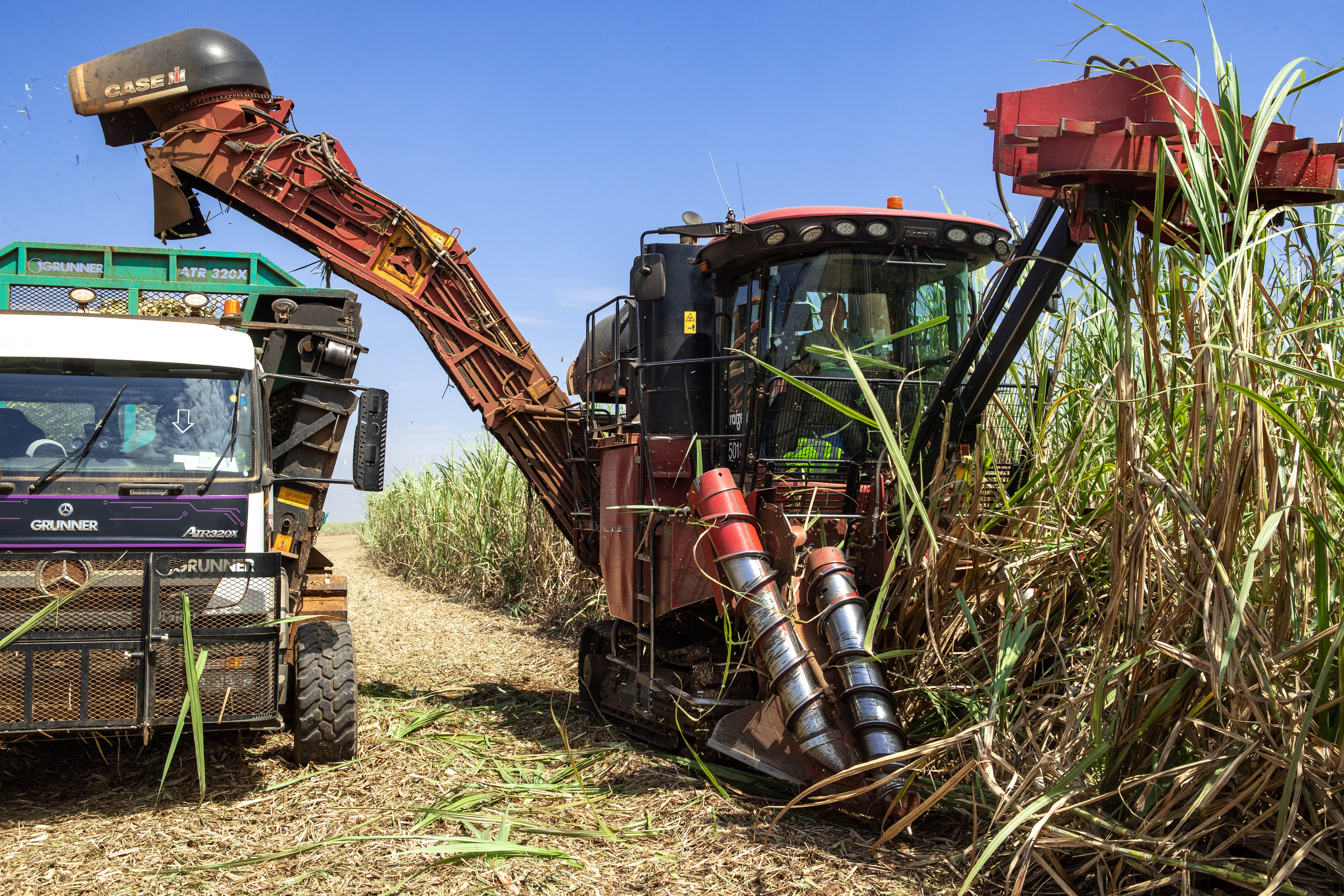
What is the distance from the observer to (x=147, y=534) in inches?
197

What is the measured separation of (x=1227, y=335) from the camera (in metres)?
3.18

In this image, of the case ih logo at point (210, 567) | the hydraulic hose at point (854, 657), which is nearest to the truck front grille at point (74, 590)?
the case ih logo at point (210, 567)

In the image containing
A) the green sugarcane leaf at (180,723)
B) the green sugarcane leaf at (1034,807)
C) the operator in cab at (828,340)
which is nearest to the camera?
the green sugarcane leaf at (1034,807)

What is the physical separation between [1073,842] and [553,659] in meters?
Result: 6.36

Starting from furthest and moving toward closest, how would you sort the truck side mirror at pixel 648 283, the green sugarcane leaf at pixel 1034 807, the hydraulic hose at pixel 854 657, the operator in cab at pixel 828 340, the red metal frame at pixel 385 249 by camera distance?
the red metal frame at pixel 385 249
the truck side mirror at pixel 648 283
the operator in cab at pixel 828 340
the hydraulic hose at pixel 854 657
the green sugarcane leaf at pixel 1034 807

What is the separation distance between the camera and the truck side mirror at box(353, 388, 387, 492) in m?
5.88

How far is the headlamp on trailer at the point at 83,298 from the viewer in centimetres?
621

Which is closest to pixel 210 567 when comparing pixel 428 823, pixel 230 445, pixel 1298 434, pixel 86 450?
pixel 230 445

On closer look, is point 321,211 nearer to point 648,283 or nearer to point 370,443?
point 370,443

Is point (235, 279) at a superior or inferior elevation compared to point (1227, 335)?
superior

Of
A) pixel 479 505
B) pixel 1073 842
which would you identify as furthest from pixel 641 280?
pixel 479 505

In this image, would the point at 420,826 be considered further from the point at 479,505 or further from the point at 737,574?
the point at 479,505

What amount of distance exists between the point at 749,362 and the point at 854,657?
1.83 metres

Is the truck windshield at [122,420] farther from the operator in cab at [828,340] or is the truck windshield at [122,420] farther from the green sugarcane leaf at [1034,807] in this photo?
the green sugarcane leaf at [1034,807]
